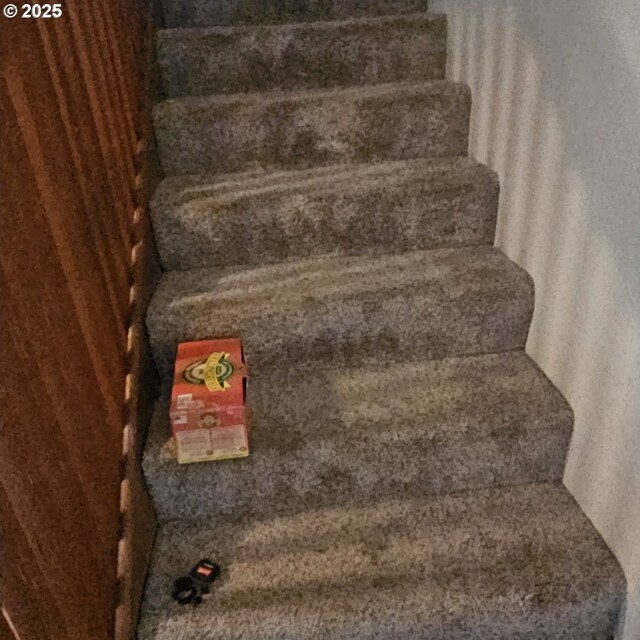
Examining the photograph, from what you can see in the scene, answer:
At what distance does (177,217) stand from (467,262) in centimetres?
65

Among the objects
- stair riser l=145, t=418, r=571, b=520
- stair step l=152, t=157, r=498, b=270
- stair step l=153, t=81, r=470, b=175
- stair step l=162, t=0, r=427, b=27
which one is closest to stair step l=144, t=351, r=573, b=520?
stair riser l=145, t=418, r=571, b=520

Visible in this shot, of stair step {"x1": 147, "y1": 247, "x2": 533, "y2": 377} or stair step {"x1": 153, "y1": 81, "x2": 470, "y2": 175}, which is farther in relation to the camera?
stair step {"x1": 153, "y1": 81, "x2": 470, "y2": 175}

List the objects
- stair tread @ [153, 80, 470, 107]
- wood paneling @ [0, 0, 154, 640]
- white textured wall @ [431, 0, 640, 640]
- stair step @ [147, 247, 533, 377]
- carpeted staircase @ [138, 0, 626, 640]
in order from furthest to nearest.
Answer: stair tread @ [153, 80, 470, 107] → stair step @ [147, 247, 533, 377] → carpeted staircase @ [138, 0, 626, 640] → white textured wall @ [431, 0, 640, 640] → wood paneling @ [0, 0, 154, 640]

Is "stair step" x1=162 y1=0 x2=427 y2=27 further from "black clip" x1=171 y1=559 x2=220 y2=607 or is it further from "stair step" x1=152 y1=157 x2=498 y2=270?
"black clip" x1=171 y1=559 x2=220 y2=607

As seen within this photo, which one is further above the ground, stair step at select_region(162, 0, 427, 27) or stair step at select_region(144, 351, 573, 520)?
stair step at select_region(162, 0, 427, 27)

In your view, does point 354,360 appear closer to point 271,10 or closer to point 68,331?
point 68,331

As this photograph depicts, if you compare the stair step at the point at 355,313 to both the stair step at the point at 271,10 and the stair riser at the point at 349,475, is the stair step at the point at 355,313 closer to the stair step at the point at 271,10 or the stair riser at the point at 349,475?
the stair riser at the point at 349,475

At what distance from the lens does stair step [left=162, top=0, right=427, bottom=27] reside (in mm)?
A: 1889

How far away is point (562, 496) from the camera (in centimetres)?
135

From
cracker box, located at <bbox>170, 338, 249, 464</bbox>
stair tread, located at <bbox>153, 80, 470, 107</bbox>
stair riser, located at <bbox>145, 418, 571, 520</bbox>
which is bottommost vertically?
stair riser, located at <bbox>145, 418, 571, 520</bbox>

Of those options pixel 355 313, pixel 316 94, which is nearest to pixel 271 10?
→ pixel 316 94

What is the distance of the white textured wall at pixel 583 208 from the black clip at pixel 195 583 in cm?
70

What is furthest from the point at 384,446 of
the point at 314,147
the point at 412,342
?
the point at 314,147

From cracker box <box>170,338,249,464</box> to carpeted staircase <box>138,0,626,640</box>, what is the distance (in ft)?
0.13
